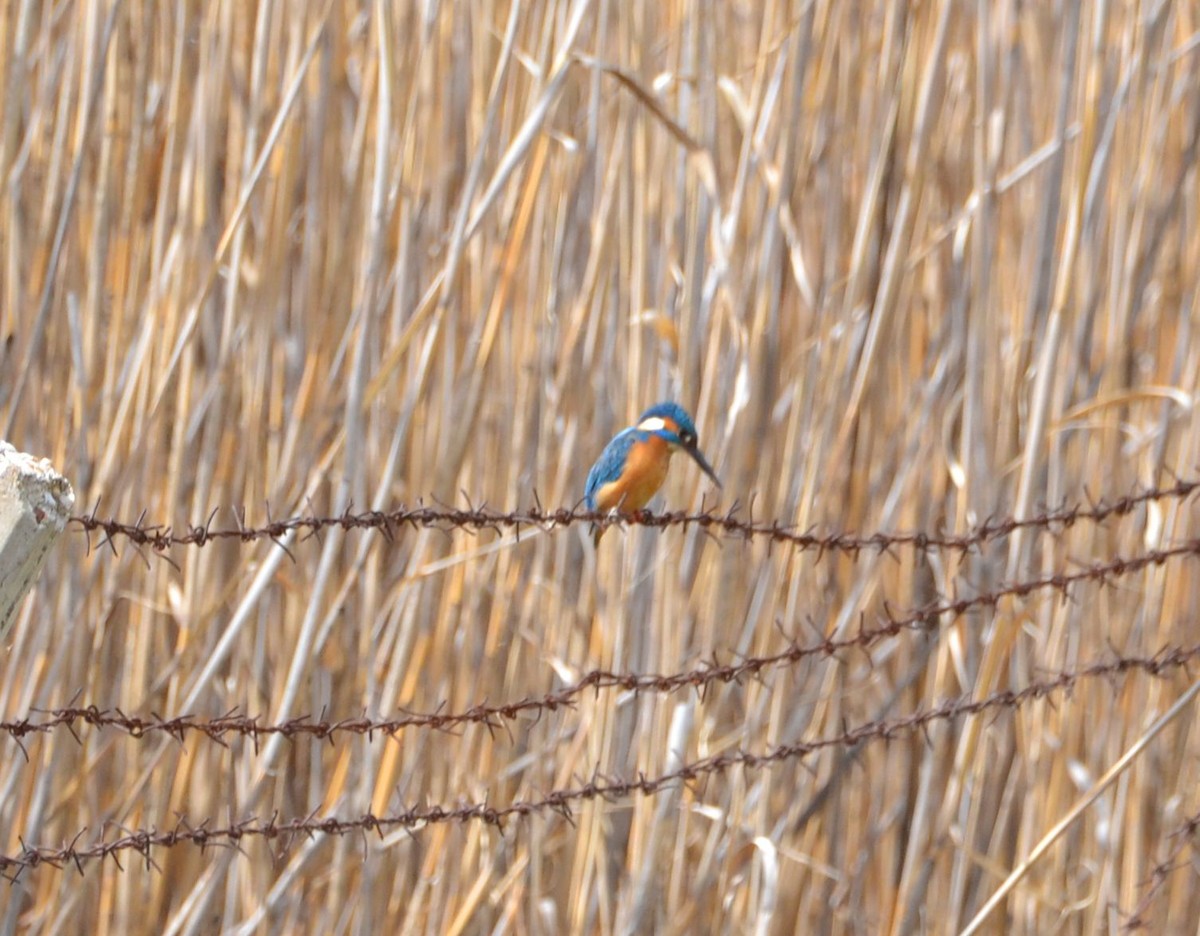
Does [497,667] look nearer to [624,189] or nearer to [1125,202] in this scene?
[624,189]

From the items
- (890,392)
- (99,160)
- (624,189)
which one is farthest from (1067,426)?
(99,160)

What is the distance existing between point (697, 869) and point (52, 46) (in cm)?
180

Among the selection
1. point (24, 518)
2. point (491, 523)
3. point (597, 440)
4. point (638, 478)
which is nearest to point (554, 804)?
point (491, 523)

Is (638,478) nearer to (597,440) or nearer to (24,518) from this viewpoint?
(597,440)

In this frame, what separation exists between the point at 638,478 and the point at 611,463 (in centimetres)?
8

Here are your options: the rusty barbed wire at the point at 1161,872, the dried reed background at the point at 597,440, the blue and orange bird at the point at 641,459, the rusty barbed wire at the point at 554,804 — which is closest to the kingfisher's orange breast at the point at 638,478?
the blue and orange bird at the point at 641,459

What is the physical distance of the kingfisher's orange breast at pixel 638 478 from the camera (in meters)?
2.26

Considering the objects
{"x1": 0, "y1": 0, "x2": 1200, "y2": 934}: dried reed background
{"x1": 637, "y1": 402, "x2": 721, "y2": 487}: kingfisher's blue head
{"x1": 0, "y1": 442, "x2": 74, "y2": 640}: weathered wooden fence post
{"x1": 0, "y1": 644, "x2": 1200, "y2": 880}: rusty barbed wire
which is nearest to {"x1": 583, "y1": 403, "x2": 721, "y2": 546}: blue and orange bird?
{"x1": 637, "y1": 402, "x2": 721, "y2": 487}: kingfisher's blue head

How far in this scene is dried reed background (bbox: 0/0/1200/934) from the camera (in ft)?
7.70

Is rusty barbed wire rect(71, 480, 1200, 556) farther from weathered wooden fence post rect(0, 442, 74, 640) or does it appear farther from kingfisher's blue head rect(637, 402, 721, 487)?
weathered wooden fence post rect(0, 442, 74, 640)

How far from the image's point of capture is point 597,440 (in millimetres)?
2662

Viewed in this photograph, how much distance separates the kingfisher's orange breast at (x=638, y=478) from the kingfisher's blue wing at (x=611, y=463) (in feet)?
0.03

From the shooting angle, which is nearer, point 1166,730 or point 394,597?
point 394,597

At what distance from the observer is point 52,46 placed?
2.51 metres
